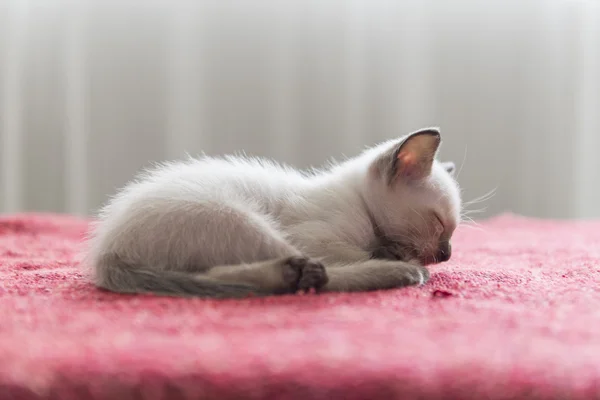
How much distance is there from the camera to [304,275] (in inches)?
43.8

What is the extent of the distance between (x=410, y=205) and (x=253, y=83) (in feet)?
6.55

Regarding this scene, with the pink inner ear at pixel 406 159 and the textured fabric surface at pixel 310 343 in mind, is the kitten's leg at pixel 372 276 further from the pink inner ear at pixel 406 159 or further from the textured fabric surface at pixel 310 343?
the pink inner ear at pixel 406 159

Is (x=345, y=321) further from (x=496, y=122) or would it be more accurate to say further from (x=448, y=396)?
(x=496, y=122)

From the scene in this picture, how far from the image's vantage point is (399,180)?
150 centimetres

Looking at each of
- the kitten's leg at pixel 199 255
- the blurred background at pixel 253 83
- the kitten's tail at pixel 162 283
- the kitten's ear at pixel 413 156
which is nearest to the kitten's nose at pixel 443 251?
the kitten's ear at pixel 413 156

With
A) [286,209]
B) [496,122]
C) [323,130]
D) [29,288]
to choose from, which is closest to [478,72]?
[496,122]

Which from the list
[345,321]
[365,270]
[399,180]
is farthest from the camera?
[399,180]

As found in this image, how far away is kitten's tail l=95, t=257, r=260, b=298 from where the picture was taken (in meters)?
1.08

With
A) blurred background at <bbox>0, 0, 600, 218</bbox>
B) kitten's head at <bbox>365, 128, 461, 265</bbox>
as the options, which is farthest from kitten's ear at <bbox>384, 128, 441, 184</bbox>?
blurred background at <bbox>0, 0, 600, 218</bbox>

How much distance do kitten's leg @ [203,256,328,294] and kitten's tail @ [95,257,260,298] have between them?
0.7 inches

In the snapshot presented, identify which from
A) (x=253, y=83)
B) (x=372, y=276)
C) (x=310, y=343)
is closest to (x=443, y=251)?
(x=372, y=276)

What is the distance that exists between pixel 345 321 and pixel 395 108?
2598 mm

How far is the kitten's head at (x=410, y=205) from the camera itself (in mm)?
1476

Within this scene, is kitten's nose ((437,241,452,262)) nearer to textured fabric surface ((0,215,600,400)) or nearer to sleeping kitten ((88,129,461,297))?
sleeping kitten ((88,129,461,297))
